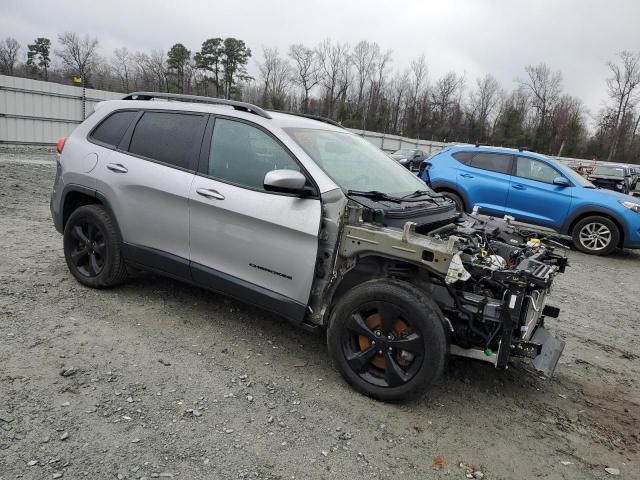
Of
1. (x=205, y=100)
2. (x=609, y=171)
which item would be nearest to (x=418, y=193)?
(x=205, y=100)

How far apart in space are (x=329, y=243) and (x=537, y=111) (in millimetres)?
73057

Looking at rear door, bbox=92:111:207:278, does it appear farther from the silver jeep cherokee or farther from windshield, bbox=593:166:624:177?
windshield, bbox=593:166:624:177

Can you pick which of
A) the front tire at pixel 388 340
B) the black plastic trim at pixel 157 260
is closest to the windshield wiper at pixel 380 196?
the front tire at pixel 388 340

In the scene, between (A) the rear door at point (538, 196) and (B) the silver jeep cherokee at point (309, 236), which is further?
(A) the rear door at point (538, 196)

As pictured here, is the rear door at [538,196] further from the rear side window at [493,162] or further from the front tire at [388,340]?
the front tire at [388,340]

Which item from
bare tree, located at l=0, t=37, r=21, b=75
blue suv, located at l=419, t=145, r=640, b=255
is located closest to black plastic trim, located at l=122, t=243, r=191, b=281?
blue suv, located at l=419, t=145, r=640, b=255

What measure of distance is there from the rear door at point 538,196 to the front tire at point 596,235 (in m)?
0.38

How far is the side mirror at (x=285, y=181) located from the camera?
3.12 metres

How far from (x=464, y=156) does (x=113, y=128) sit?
7.29 meters

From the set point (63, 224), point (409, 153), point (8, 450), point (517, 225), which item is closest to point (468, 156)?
point (517, 225)

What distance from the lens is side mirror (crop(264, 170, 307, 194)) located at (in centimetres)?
312

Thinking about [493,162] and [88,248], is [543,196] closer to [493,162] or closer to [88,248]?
[493,162]

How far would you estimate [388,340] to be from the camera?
9.83 feet

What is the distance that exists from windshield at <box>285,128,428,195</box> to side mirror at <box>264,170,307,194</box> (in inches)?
12.7
